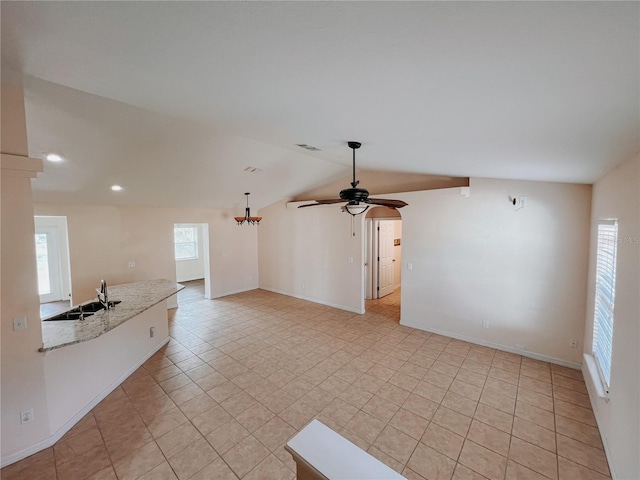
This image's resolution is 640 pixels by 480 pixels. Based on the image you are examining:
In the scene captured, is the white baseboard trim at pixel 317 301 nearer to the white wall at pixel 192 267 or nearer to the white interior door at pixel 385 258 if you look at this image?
the white interior door at pixel 385 258

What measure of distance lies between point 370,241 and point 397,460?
508cm

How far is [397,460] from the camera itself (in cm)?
229

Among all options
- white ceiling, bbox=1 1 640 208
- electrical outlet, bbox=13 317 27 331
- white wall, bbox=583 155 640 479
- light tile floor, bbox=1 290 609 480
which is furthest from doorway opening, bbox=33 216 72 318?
white wall, bbox=583 155 640 479

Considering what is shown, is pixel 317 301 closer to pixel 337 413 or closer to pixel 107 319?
pixel 337 413

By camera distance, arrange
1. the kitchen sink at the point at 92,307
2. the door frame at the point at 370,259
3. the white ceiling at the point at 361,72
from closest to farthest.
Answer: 1. the white ceiling at the point at 361,72
2. the kitchen sink at the point at 92,307
3. the door frame at the point at 370,259

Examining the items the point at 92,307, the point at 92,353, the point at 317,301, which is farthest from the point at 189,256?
the point at 92,353

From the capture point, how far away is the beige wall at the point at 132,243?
5164 mm

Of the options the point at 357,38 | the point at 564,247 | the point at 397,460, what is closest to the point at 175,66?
the point at 357,38

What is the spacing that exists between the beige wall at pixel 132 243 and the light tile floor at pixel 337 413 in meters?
2.35

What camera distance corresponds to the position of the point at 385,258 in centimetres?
738

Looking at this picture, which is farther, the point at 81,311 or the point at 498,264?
the point at 498,264

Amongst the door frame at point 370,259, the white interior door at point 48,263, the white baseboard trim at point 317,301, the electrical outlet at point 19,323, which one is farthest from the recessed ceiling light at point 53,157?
the door frame at point 370,259

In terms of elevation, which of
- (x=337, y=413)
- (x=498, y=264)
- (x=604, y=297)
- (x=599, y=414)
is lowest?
(x=337, y=413)

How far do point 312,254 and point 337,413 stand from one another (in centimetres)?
430
